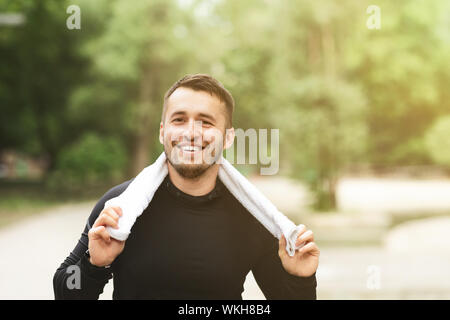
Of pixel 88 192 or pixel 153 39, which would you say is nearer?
pixel 153 39

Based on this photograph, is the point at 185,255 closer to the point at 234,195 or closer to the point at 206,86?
the point at 234,195

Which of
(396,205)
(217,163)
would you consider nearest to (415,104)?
(396,205)

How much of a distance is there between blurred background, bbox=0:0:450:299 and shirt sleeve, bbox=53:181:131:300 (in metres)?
1.99

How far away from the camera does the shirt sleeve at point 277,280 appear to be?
227cm

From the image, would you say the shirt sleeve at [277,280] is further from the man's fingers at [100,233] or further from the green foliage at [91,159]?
the green foliage at [91,159]

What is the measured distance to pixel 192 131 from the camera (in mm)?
2207

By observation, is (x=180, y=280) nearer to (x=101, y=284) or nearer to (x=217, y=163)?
(x=101, y=284)

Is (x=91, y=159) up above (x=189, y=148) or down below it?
above

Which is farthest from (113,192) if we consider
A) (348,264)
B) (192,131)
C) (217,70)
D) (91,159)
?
(91,159)

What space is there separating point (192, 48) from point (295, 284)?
19.2 metres

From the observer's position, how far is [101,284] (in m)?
2.26

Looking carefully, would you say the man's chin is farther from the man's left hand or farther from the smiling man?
the man's left hand

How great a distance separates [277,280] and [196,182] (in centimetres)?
54

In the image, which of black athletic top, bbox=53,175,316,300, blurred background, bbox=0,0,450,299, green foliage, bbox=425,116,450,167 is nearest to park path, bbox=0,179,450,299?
blurred background, bbox=0,0,450,299
